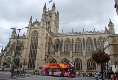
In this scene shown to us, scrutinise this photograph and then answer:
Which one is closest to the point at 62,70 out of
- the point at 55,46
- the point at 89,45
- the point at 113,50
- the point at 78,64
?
the point at 113,50

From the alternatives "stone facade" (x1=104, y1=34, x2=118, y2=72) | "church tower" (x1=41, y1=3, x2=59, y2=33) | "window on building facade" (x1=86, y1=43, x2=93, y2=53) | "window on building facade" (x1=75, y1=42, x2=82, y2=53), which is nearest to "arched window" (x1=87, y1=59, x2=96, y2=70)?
"window on building facade" (x1=86, y1=43, x2=93, y2=53)

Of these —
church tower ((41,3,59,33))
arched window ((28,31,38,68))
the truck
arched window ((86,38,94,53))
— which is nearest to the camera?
the truck

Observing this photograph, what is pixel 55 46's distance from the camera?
63.1 m

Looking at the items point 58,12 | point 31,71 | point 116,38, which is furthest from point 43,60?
point 58,12

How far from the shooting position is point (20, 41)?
6688 centimetres

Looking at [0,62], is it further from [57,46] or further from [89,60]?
[89,60]

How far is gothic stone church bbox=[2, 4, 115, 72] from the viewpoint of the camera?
53.0 metres

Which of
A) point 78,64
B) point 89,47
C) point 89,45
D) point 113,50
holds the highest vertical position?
point 89,45

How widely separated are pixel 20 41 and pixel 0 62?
11.3 metres

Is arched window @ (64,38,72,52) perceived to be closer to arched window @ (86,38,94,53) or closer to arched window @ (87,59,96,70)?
arched window @ (86,38,94,53)

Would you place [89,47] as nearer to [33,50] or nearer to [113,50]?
[33,50]

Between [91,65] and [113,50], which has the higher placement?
[113,50]

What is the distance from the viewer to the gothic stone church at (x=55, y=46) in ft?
174

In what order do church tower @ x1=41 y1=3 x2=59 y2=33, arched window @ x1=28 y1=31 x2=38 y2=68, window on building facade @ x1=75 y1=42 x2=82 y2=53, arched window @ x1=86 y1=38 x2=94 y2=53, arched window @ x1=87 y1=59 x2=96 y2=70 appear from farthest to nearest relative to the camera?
church tower @ x1=41 y1=3 x2=59 y2=33 → window on building facade @ x1=75 y1=42 x2=82 y2=53 → arched window @ x1=86 y1=38 x2=94 y2=53 → arched window @ x1=28 y1=31 x2=38 y2=68 → arched window @ x1=87 y1=59 x2=96 y2=70
